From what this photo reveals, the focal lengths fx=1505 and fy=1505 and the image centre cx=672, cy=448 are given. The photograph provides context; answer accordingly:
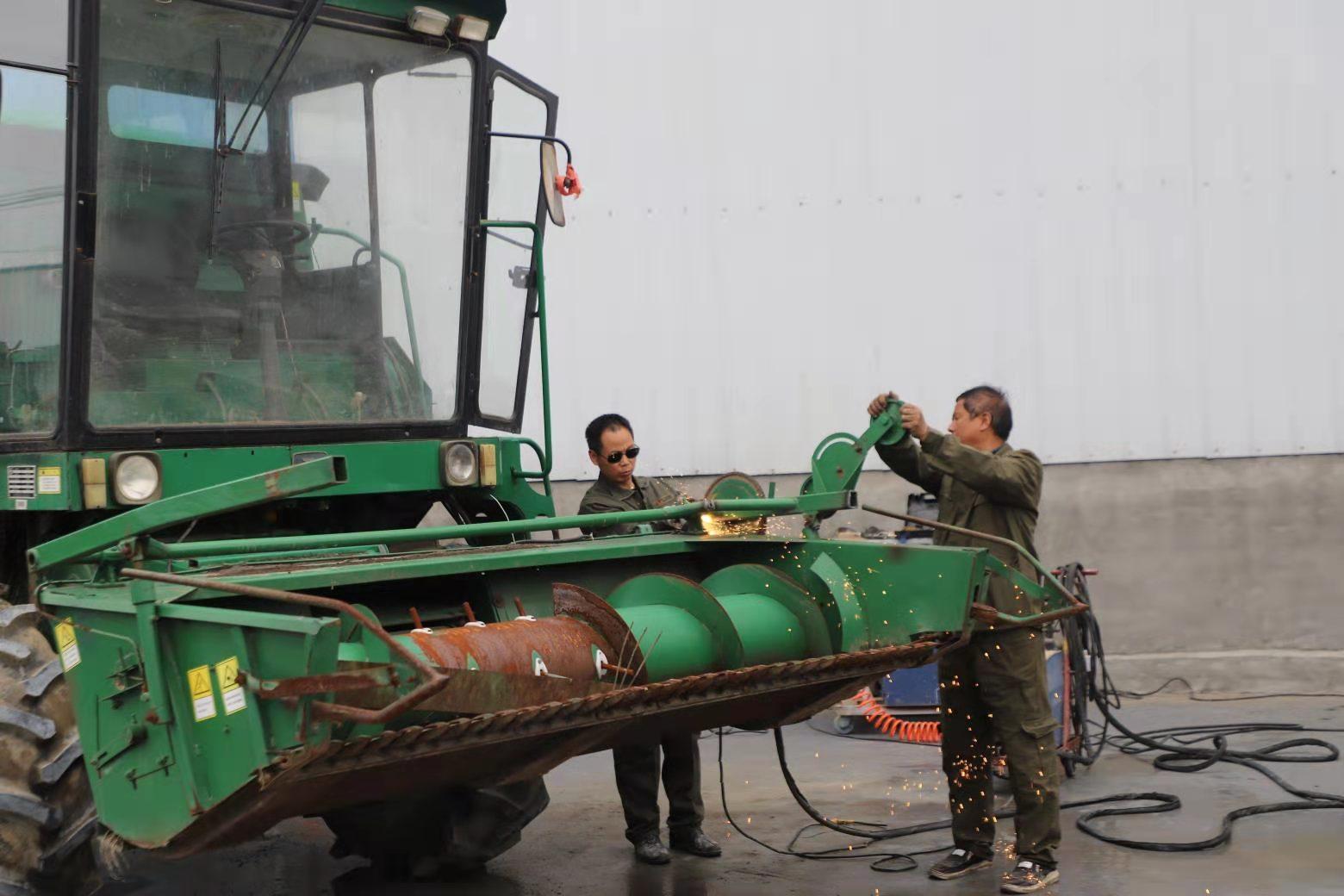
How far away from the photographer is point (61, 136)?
4.35 meters

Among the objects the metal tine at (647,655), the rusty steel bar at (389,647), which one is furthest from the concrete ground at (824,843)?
the metal tine at (647,655)

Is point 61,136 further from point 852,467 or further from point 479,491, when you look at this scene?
point 852,467

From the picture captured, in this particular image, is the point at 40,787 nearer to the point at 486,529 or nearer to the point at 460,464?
the point at 486,529

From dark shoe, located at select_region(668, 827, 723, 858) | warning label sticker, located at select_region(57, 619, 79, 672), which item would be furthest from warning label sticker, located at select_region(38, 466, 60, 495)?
dark shoe, located at select_region(668, 827, 723, 858)

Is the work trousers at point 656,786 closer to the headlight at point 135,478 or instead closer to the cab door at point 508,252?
the cab door at point 508,252

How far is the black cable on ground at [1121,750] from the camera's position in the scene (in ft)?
17.9

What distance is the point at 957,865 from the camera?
5.15 meters

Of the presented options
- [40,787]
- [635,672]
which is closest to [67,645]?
[40,787]

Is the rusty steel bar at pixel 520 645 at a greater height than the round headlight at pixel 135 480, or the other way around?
the round headlight at pixel 135 480

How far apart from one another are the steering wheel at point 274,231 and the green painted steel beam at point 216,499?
1386 millimetres

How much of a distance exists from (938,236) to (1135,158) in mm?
1221

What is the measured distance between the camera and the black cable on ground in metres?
5.45

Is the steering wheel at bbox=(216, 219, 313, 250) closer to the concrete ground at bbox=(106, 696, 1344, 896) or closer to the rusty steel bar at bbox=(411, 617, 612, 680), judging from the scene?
the rusty steel bar at bbox=(411, 617, 612, 680)

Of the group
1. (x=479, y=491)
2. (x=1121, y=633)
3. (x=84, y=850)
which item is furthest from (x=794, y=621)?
(x=1121, y=633)
